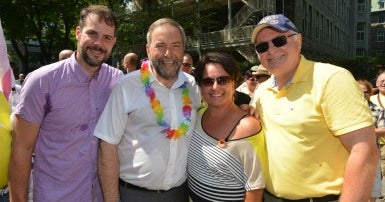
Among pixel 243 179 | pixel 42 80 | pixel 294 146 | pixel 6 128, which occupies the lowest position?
pixel 243 179

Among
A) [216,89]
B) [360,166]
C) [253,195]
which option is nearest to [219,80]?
[216,89]

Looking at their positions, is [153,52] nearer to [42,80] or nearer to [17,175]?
[42,80]

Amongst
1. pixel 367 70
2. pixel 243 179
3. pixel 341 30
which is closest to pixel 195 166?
pixel 243 179

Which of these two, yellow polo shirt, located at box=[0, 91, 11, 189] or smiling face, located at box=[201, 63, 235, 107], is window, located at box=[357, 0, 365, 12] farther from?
yellow polo shirt, located at box=[0, 91, 11, 189]

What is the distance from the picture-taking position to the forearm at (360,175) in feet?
7.63

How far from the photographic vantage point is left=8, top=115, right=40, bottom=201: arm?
9.57 feet

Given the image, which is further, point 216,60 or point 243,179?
point 216,60

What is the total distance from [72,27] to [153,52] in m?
24.2

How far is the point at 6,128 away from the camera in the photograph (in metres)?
2.87

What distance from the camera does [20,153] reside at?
2.92 metres

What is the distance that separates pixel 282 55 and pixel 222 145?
2.55 ft

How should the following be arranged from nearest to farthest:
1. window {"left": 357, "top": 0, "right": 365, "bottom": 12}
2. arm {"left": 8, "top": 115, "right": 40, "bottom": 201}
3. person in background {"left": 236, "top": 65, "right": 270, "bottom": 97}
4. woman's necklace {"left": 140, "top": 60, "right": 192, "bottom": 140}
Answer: arm {"left": 8, "top": 115, "right": 40, "bottom": 201} < woman's necklace {"left": 140, "top": 60, "right": 192, "bottom": 140} < person in background {"left": 236, "top": 65, "right": 270, "bottom": 97} < window {"left": 357, "top": 0, "right": 365, "bottom": 12}

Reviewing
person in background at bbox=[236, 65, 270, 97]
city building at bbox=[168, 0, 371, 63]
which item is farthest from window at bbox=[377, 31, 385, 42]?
person in background at bbox=[236, 65, 270, 97]

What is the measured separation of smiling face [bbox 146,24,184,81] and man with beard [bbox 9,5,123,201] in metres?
0.41
